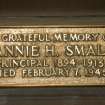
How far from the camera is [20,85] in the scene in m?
2.29

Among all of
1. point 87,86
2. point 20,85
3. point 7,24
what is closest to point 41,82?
point 20,85

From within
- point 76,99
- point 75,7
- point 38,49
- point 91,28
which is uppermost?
point 75,7

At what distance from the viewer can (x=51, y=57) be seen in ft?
7.59

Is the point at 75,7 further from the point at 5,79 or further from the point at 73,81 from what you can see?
the point at 5,79

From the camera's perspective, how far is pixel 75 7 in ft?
7.72

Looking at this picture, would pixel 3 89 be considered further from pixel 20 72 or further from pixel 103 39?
pixel 103 39

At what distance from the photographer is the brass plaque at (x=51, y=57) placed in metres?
2.29

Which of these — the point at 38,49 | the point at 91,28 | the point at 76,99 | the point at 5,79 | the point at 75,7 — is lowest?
the point at 76,99

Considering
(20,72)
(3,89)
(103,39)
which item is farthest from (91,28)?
(3,89)

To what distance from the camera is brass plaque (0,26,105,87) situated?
2295 mm

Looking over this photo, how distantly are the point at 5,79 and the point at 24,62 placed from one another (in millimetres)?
176

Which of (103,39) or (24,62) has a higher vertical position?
(103,39)

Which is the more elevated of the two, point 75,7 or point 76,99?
→ point 75,7

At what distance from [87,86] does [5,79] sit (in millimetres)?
568
